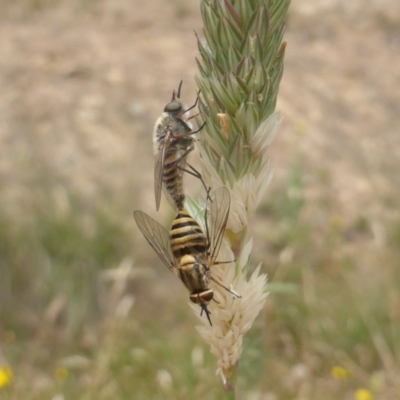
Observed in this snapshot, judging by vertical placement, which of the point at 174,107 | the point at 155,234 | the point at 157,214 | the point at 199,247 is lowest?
the point at 199,247

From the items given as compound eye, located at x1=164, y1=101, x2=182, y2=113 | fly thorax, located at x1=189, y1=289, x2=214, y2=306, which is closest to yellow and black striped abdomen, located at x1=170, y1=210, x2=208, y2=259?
fly thorax, located at x1=189, y1=289, x2=214, y2=306

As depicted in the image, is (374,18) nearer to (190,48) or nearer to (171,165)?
(190,48)

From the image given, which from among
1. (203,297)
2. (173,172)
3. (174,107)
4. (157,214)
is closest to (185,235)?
(203,297)

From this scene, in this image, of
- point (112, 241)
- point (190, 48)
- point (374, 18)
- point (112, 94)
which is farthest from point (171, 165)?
point (374, 18)

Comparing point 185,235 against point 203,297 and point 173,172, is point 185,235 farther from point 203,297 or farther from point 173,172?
point 173,172

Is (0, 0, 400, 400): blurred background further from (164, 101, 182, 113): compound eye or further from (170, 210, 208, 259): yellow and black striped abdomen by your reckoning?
(164, 101, 182, 113): compound eye
